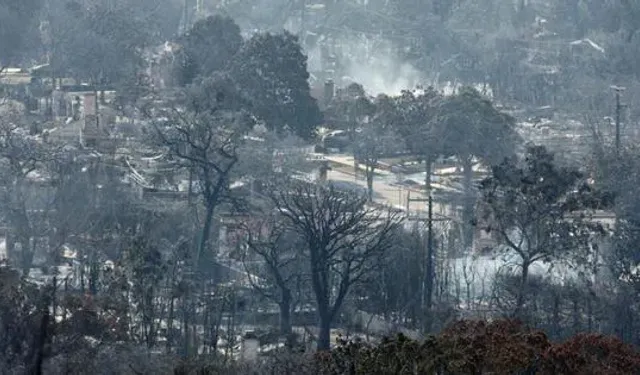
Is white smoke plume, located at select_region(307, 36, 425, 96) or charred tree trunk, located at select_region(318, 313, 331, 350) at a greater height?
white smoke plume, located at select_region(307, 36, 425, 96)

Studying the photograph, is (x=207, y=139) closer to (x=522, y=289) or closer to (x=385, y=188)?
(x=385, y=188)

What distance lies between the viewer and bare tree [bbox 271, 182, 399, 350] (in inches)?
758

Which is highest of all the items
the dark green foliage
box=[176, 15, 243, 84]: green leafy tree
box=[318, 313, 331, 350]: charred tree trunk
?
box=[176, 15, 243, 84]: green leafy tree

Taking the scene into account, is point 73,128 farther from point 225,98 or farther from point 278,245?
point 278,245

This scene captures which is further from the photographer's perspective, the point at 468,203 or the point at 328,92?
the point at 328,92

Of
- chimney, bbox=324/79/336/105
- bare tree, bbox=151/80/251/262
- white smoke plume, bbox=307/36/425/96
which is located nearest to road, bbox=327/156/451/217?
bare tree, bbox=151/80/251/262

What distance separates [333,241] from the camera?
20359mm

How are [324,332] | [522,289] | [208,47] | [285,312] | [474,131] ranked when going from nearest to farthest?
[324,332] → [285,312] → [522,289] → [474,131] → [208,47]

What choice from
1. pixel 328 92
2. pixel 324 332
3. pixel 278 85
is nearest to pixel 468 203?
pixel 278 85

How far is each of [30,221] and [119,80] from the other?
999 centimetres

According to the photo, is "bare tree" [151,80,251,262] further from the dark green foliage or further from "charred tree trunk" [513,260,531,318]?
"charred tree trunk" [513,260,531,318]

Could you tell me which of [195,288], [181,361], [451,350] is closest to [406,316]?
[195,288]

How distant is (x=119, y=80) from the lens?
32438 millimetres

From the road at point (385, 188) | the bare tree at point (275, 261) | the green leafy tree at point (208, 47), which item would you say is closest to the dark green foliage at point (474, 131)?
the road at point (385, 188)
